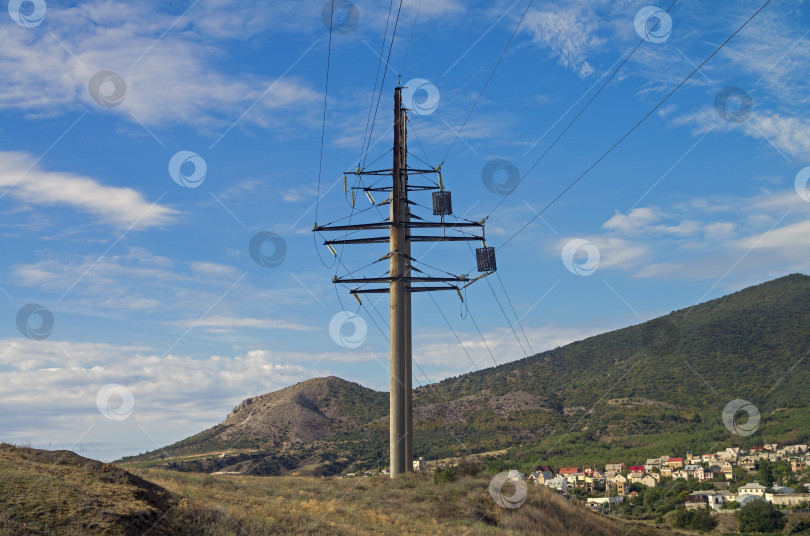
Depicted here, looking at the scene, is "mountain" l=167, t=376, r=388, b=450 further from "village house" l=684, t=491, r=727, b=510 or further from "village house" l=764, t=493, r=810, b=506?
"village house" l=764, t=493, r=810, b=506

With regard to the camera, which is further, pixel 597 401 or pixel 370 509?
pixel 597 401

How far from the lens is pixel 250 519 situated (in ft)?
51.3

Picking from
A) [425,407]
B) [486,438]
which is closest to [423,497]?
[486,438]

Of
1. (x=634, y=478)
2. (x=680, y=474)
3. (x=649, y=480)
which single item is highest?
(x=680, y=474)

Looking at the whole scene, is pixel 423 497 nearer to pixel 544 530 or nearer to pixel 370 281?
pixel 544 530

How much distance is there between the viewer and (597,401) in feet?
380

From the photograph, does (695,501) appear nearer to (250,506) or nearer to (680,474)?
(680,474)

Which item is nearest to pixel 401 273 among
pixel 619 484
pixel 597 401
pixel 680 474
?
pixel 619 484

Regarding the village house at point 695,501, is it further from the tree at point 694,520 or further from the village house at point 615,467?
the village house at point 615,467

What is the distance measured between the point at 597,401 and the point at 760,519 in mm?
51701

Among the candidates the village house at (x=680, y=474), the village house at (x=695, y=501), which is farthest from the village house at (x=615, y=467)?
the village house at (x=695, y=501)

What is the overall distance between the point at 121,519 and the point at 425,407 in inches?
4036

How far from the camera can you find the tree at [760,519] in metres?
64.1

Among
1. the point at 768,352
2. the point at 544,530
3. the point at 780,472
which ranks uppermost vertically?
the point at 768,352
